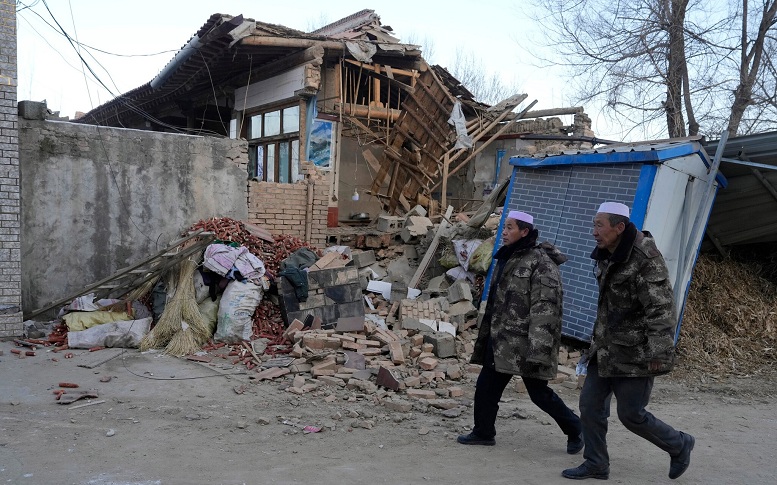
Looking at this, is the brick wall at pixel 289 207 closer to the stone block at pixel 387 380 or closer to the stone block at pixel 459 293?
the stone block at pixel 459 293

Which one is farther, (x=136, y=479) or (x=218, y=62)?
(x=218, y=62)

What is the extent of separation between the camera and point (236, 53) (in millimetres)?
12086

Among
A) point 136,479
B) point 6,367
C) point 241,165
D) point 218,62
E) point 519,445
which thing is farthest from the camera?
point 218,62

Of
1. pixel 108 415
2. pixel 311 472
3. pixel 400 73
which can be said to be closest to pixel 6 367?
pixel 108 415

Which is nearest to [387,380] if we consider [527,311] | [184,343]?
[527,311]

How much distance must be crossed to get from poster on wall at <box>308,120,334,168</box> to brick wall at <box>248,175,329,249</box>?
2.24m

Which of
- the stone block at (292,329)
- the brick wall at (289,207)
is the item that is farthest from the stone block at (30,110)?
the stone block at (292,329)

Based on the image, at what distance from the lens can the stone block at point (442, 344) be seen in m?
7.46

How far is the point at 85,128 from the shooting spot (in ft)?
28.4

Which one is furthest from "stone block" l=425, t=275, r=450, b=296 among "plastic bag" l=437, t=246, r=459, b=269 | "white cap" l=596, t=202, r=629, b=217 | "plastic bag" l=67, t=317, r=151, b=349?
"white cap" l=596, t=202, r=629, b=217

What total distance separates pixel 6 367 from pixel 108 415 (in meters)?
2.07

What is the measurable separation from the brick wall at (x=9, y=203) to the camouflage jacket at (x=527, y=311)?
591cm

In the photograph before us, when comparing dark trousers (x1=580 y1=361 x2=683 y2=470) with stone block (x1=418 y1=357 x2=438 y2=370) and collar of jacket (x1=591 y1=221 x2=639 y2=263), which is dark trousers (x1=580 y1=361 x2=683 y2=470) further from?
stone block (x1=418 y1=357 x2=438 y2=370)

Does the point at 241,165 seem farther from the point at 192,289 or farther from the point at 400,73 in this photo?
the point at 400,73
